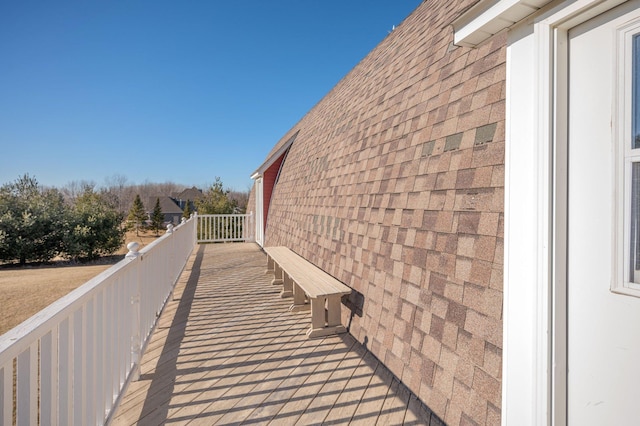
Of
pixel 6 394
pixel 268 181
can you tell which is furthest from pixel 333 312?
pixel 268 181

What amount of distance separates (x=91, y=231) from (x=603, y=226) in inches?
704

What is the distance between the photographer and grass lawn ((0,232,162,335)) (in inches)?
273

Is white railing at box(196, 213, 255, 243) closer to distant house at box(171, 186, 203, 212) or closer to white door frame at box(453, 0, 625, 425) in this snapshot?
white door frame at box(453, 0, 625, 425)

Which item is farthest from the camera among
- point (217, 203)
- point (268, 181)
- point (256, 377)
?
point (217, 203)

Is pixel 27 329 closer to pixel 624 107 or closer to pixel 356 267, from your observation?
pixel 624 107

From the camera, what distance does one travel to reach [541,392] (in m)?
1.38

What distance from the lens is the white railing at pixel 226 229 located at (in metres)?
12.6

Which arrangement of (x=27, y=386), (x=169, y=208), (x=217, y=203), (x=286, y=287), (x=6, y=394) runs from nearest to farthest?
1. (x=6, y=394)
2. (x=27, y=386)
3. (x=286, y=287)
4. (x=217, y=203)
5. (x=169, y=208)

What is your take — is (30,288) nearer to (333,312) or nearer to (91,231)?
(91,231)

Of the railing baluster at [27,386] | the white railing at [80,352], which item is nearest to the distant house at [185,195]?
the white railing at [80,352]

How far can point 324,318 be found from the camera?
355cm

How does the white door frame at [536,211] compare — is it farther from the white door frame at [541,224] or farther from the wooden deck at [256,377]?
the wooden deck at [256,377]

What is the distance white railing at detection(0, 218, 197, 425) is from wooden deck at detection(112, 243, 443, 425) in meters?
0.30

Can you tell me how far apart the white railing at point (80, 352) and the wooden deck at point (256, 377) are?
0.99ft
